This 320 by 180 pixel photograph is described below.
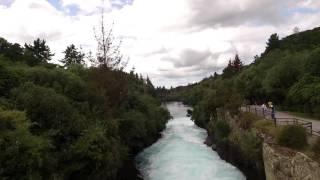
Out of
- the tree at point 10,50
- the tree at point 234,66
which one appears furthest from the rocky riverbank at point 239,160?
the tree at point 234,66

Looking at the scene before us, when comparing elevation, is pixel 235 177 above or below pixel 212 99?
below

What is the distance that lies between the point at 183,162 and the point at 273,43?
74.8 meters

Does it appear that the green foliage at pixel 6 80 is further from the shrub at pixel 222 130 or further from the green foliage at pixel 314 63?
the green foliage at pixel 314 63

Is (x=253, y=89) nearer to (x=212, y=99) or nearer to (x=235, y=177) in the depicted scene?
(x=212, y=99)

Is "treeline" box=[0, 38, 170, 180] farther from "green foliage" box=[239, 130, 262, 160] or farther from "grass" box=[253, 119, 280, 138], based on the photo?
"grass" box=[253, 119, 280, 138]

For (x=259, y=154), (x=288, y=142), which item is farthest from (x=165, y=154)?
(x=288, y=142)

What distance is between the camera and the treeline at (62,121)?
22.9 meters

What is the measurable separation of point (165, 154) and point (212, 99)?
17.1 meters

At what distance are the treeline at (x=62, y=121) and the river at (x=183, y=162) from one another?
3568mm

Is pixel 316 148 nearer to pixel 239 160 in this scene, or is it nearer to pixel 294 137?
pixel 294 137

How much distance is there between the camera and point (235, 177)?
1390 inches

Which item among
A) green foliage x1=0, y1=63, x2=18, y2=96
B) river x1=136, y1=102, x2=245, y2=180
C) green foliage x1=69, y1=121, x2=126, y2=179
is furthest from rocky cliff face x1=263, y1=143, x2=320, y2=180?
green foliage x1=0, y1=63, x2=18, y2=96

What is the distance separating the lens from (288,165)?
23.7 meters

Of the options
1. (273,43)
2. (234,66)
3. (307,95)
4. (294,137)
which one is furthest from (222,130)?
(234,66)
